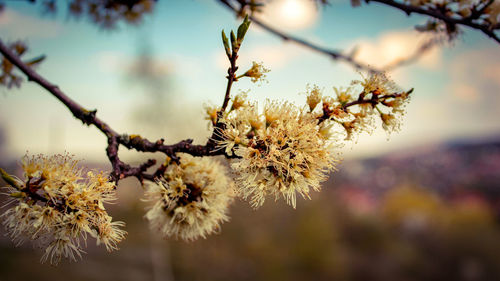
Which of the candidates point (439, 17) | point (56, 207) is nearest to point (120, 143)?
point (56, 207)

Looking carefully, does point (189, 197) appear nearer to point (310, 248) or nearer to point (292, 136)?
point (292, 136)

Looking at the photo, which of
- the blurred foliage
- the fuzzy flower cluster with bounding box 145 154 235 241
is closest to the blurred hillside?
the blurred foliage

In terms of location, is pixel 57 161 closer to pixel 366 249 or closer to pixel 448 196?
pixel 366 249

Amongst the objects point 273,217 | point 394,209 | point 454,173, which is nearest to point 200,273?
point 273,217

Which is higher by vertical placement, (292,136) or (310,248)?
(310,248)

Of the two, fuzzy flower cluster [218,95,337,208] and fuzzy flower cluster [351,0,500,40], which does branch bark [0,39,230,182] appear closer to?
fuzzy flower cluster [218,95,337,208]

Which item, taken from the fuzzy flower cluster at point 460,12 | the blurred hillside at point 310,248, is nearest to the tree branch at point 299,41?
the fuzzy flower cluster at point 460,12
